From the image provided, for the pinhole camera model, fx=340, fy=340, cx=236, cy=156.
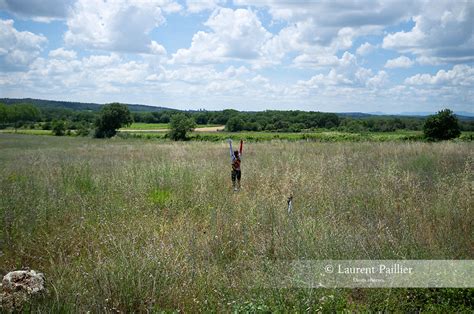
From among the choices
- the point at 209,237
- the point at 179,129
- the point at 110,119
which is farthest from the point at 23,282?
the point at 110,119

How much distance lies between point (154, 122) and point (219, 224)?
111 metres

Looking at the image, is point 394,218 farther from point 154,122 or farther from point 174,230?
point 154,122

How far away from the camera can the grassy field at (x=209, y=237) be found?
3.73 metres

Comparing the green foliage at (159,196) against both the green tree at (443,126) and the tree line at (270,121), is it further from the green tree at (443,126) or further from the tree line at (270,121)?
the tree line at (270,121)

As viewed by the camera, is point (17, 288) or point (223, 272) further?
point (223, 272)

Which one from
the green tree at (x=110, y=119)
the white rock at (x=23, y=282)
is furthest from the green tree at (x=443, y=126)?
the green tree at (x=110, y=119)

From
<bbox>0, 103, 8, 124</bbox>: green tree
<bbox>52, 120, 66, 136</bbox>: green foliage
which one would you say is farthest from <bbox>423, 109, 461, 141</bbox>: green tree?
<bbox>0, 103, 8, 124</bbox>: green tree

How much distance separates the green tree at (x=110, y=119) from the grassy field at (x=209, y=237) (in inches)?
2510

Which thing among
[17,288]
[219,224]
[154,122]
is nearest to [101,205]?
[219,224]

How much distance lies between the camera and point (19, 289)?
11.9 feet

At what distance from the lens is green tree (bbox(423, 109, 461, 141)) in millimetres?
32781

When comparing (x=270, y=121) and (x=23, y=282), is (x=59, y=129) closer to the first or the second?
(x=270, y=121)

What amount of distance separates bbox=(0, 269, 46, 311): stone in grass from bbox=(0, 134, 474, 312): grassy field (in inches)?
5.5

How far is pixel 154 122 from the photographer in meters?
113
